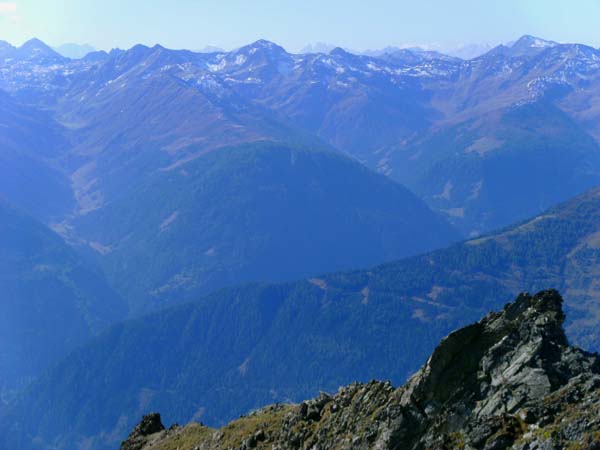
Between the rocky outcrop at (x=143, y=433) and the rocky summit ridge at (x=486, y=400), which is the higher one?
the rocky outcrop at (x=143, y=433)

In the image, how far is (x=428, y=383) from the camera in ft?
201

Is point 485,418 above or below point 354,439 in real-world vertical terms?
below

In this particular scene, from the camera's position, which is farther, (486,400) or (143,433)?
(143,433)

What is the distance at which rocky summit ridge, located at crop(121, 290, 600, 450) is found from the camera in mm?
52875

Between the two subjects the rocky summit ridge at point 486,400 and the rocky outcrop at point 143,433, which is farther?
the rocky outcrop at point 143,433

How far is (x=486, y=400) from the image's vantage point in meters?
58.5

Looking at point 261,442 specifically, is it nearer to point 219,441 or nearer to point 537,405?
point 219,441

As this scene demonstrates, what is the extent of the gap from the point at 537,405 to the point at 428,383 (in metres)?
9.15

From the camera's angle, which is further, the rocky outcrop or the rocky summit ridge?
the rocky outcrop

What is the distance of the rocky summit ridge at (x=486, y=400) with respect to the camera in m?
52.9

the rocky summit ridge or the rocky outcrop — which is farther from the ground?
the rocky outcrop

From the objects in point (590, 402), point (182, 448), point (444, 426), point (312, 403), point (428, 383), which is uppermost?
point (182, 448)

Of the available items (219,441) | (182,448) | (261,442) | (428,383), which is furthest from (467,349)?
(182,448)

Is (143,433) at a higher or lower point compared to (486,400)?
higher
